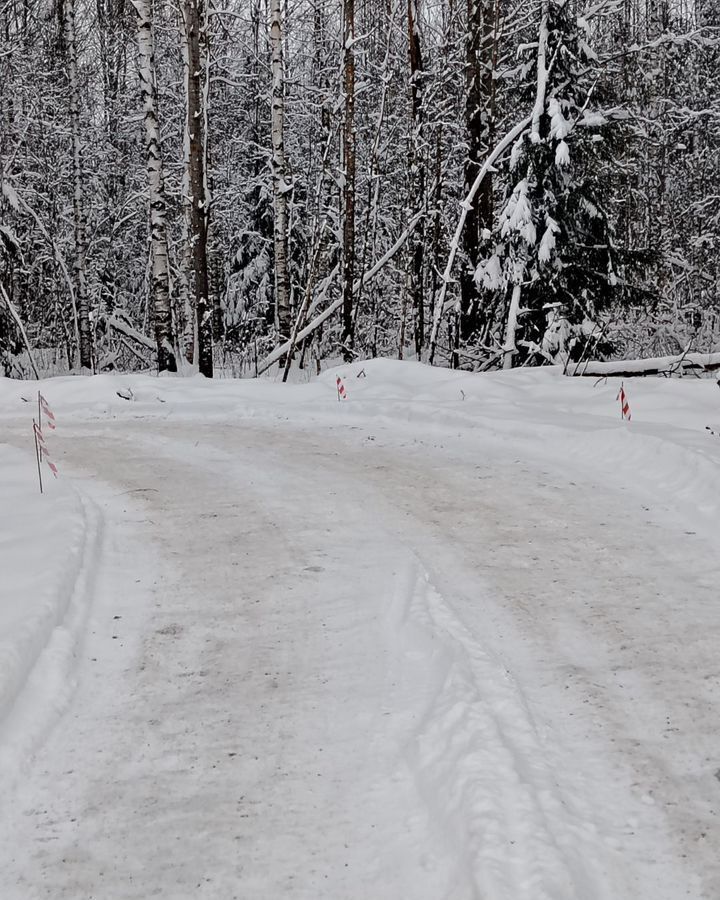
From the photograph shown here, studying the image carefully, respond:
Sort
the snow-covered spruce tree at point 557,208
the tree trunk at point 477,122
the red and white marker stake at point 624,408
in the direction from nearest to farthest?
the red and white marker stake at point 624,408, the snow-covered spruce tree at point 557,208, the tree trunk at point 477,122

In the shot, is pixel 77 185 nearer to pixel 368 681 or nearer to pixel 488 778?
pixel 368 681

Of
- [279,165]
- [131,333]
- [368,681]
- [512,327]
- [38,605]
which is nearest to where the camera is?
[368,681]

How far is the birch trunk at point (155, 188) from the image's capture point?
58.4 ft

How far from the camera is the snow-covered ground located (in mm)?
3057

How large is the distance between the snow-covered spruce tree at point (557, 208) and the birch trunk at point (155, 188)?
23.9ft

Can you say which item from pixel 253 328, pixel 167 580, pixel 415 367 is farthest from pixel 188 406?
pixel 253 328

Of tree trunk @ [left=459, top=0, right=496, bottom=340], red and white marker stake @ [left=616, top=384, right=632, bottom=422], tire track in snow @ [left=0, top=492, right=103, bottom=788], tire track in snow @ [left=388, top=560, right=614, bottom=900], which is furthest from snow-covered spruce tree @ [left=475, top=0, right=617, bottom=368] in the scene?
tire track in snow @ [left=388, top=560, right=614, bottom=900]

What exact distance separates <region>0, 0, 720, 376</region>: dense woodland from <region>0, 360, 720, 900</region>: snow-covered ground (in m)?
7.94

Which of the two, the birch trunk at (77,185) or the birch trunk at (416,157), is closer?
the birch trunk at (416,157)

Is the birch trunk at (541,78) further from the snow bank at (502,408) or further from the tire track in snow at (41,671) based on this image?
the tire track in snow at (41,671)

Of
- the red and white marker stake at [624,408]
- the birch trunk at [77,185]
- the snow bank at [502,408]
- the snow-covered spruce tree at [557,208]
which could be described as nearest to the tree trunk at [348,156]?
the snow bank at [502,408]

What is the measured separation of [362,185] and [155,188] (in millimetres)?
11206

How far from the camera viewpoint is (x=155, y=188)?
18.2 metres

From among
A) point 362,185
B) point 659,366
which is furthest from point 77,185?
point 659,366
